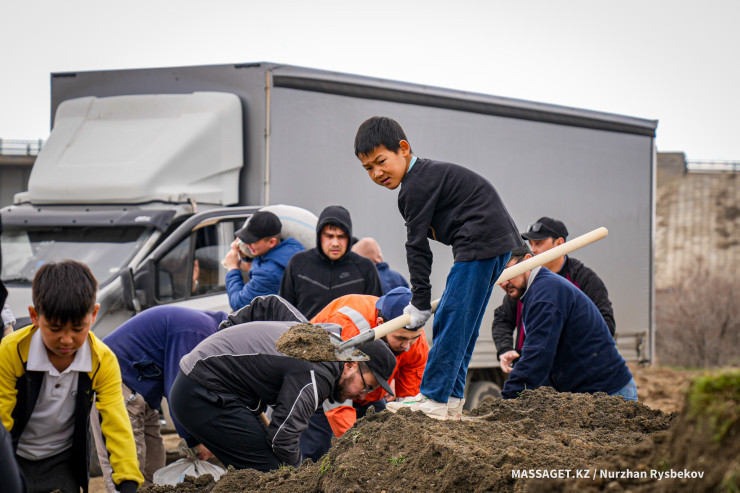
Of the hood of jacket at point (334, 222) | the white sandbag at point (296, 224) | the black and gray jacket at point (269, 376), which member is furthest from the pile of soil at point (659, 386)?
the black and gray jacket at point (269, 376)

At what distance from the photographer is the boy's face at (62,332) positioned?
10.5 feet

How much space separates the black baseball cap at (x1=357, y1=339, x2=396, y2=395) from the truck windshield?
3289mm

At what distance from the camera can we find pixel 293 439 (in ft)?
13.4

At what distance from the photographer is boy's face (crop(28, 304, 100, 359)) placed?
3.21m

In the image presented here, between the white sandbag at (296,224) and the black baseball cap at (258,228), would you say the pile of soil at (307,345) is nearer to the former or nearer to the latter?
the black baseball cap at (258,228)

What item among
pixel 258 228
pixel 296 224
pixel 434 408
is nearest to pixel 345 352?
pixel 434 408

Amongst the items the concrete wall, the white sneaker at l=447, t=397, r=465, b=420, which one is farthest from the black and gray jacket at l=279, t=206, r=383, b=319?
the concrete wall

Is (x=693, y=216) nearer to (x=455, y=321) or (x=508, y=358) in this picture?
(x=508, y=358)

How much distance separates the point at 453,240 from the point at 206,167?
3.79 meters

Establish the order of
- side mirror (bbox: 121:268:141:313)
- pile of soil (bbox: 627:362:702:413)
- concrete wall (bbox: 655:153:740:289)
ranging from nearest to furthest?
side mirror (bbox: 121:268:141:313) < pile of soil (bbox: 627:362:702:413) < concrete wall (bbox: 655:153:740:289)

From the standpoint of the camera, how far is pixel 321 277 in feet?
19.4

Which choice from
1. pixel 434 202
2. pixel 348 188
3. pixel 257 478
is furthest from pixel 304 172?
pixel 257 478

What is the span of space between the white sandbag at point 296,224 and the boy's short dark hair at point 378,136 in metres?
2.66

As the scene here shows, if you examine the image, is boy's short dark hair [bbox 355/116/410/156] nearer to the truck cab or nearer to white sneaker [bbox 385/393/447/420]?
white sneaker [bbox 385/393/447/420]
